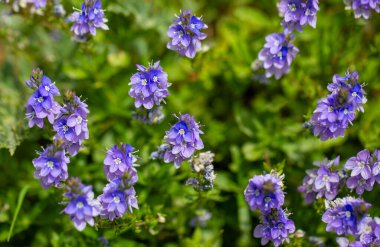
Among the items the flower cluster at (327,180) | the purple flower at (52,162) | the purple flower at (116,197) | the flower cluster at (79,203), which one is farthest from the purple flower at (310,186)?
the purple flower at (52,162)

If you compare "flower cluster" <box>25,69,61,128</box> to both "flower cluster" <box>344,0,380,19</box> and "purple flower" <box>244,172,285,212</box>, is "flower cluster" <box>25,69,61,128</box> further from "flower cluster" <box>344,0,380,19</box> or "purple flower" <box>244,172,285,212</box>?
"flower cluster" <box>344,0,380,19</box>

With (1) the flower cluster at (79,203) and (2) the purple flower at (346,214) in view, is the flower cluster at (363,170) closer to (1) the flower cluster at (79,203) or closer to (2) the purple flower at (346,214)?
(2) the purple flower at (346,214)

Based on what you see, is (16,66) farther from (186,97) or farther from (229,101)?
(229,101)

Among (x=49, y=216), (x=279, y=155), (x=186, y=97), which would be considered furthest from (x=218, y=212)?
(x=49, y=216)

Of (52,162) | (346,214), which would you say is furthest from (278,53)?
(52,162)

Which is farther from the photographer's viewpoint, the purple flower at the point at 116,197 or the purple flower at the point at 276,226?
the purple flower at the point at 276,226

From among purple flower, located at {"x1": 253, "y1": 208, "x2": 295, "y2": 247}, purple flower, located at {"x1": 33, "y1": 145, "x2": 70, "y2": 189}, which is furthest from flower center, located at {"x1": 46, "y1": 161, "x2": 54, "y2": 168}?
purple flower, located at {"x1": 253, "y1": 208, "x2": 295, "y2": 247}
